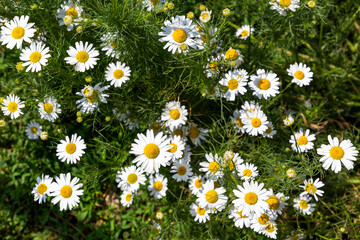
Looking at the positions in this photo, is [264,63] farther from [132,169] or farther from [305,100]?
[132,169]

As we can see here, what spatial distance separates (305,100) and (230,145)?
4.12 feet

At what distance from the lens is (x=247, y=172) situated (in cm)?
257

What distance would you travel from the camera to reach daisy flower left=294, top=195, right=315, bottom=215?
106 inches

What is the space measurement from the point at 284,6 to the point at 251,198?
1.67 m

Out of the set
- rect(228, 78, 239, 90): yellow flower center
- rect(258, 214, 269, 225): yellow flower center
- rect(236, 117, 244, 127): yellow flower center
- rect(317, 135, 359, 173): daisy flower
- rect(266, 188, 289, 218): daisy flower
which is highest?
rect(228, 78, 239, 90): yellow flower center

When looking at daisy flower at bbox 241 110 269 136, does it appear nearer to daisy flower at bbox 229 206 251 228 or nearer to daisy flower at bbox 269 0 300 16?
daisy flower at bbox 229 206 251 228

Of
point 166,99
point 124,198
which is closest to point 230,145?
point 166,99

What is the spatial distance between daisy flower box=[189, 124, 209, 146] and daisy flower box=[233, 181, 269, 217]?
774 mm

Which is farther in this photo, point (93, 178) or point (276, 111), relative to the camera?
point (276, 111)

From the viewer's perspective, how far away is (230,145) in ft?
8.86

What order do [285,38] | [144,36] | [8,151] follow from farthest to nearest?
1. [8,151]
2. [285,38]
3. [144,36]

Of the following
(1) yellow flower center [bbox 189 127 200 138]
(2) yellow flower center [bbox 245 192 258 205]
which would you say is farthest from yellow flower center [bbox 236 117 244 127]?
(2) yellow flower center [bbox 245 192 258 205]

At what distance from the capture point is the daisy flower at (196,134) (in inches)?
113

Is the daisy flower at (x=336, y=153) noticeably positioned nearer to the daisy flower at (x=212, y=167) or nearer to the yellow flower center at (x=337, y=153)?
the yellow flower center at (x=337, y=153)
